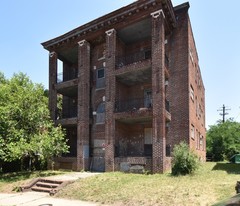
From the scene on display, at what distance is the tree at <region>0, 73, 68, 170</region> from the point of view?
1870cm

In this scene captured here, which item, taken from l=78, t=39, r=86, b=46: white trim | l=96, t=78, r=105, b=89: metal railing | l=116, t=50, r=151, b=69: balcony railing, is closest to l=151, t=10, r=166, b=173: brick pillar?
l=116, t=50, r=151, b=69: balcony railing

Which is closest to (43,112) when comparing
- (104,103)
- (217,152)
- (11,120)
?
(11,120)

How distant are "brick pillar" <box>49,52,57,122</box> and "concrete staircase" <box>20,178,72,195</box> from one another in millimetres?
9928

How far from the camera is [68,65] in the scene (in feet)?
93.3

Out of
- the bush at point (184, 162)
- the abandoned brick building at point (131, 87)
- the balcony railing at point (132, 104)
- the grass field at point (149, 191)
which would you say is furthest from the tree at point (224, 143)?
the grass field at point (149, 191)

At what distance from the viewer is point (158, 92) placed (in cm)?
1894

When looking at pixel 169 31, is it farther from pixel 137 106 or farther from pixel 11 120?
pixel 11 120

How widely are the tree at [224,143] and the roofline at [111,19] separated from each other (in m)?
25.8

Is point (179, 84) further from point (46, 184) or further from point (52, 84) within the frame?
point (46, 184)

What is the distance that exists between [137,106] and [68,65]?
10.5m

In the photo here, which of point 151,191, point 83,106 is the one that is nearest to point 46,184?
point 151,191

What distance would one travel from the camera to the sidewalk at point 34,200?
454 inches

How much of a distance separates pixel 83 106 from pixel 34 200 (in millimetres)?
11571

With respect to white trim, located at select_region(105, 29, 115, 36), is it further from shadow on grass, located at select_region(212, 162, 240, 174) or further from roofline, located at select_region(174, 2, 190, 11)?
shadow on grass, located at select_region(212, 162, 240, 174)
